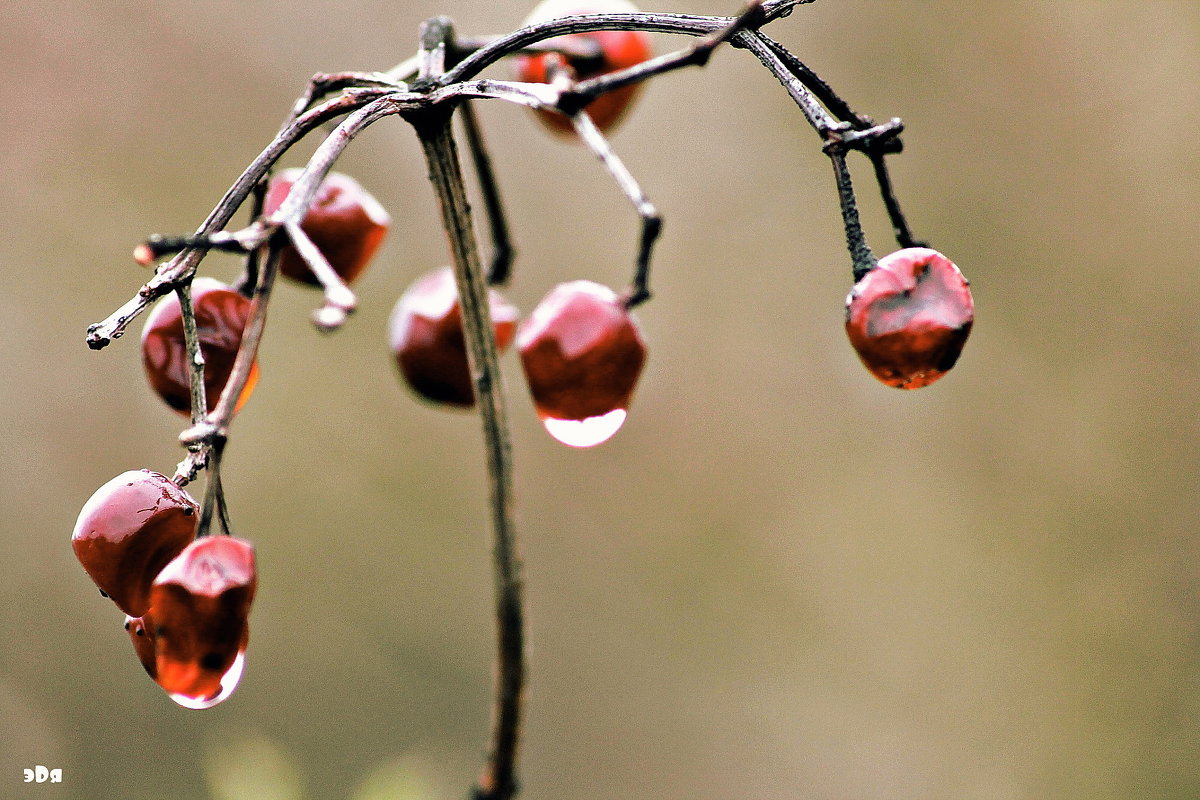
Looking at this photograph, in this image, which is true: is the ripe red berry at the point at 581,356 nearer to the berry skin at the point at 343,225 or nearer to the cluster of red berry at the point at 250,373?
the cluster of red berry at the point at 250,373

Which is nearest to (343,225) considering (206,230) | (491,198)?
(491,198)

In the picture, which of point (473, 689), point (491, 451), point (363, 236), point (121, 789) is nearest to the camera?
point (491, 451)

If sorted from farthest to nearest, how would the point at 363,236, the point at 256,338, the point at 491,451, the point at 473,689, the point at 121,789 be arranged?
1. the point at 473,689
2. the point at 121,789
3. the point at 363,236
4. the point at 491,451
5. the point at 256,338

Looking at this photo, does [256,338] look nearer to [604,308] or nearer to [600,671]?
[604,308]

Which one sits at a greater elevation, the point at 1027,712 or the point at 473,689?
the point at 473,689

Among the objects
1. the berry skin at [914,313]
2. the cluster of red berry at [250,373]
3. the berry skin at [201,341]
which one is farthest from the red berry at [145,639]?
the berry skin at [914,313]

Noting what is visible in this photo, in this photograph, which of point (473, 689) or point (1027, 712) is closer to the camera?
point (1027, 712)

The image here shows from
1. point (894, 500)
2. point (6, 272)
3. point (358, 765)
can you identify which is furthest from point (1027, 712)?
point (6, 272)

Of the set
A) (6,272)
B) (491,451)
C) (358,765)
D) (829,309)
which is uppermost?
(6,272)
